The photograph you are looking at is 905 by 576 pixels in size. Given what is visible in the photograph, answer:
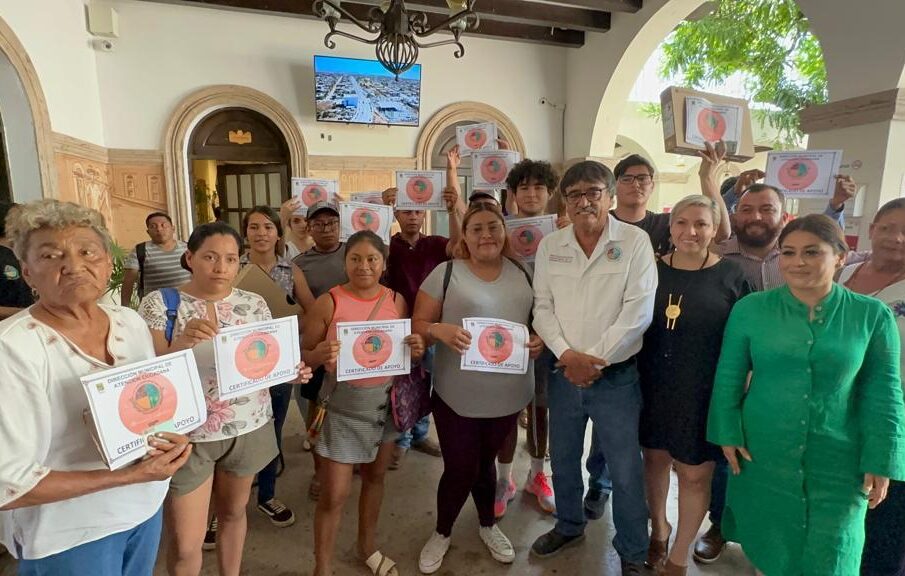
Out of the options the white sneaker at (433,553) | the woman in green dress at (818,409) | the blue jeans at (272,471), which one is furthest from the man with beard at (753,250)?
the blue jeans at (272,471)

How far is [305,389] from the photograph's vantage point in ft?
6.93

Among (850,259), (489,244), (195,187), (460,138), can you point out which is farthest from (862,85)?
(195,187)

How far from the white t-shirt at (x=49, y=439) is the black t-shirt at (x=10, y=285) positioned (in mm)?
1632

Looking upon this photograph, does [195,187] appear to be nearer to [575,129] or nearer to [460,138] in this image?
[460,138]

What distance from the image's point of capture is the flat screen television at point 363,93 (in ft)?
20.3

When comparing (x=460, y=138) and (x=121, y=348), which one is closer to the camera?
(x=121, y=348)

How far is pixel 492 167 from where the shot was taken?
304cm

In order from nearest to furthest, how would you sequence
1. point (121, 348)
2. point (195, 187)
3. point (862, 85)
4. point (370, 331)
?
point (121, 348) → point (370, 331) → point (862, 85) → point (195, 187)

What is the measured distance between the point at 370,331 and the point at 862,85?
3797 mm

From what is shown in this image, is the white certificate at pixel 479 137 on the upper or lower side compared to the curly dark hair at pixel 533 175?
upper

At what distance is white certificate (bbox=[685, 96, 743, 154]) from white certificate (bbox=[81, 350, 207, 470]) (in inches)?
101

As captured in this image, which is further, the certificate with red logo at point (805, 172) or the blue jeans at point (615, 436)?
the certificate with red logo at point (805, 172)

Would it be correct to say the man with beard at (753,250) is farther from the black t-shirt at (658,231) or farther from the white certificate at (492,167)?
the white certificate at (492,167)

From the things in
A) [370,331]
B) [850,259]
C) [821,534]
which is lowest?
[821,534]
